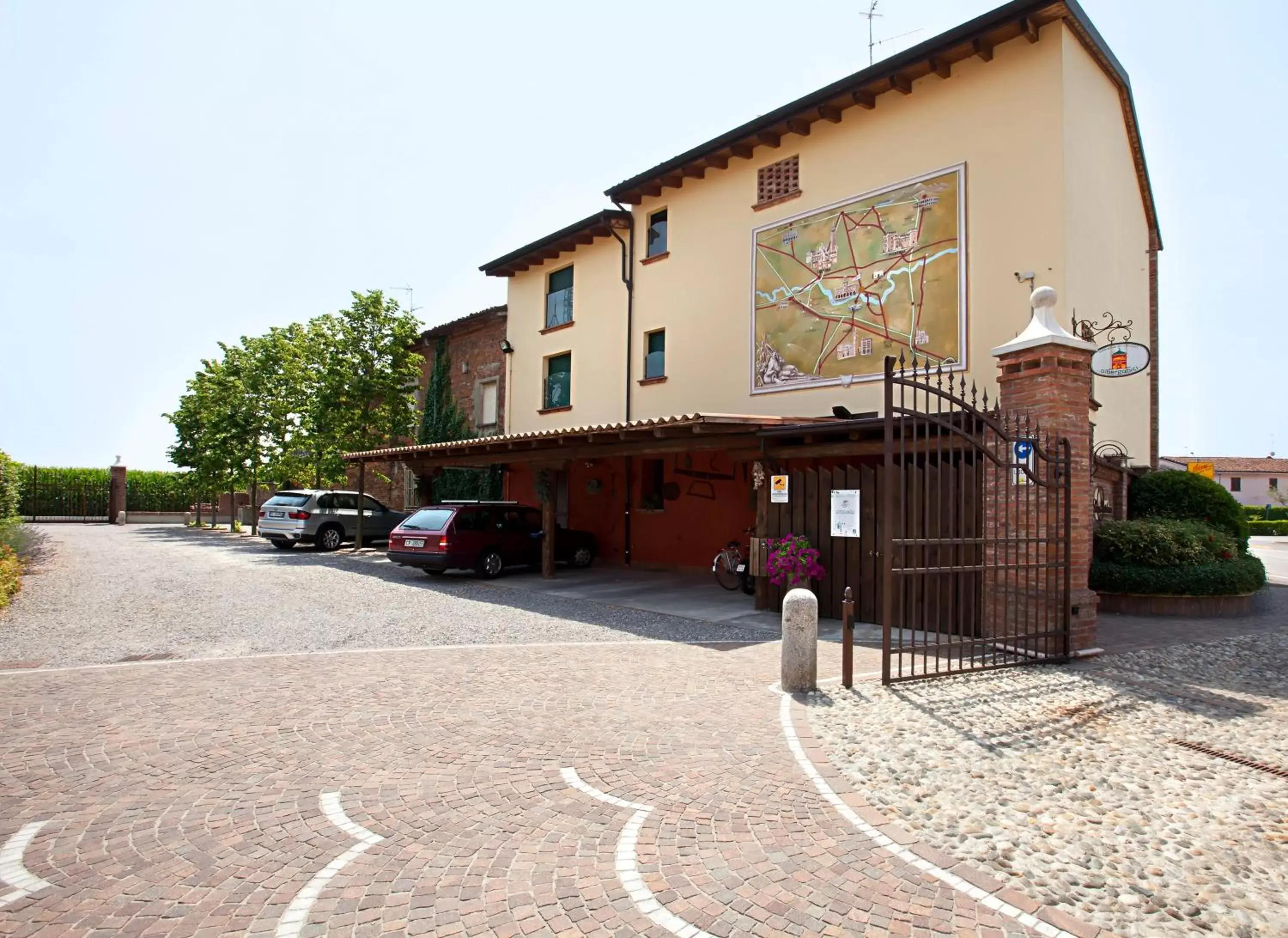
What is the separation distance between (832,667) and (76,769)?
552 centimetres

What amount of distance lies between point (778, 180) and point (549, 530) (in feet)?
26.2

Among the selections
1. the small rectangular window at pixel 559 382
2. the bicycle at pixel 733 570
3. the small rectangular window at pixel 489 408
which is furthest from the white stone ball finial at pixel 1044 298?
the small rectangular window at pixel 489 408

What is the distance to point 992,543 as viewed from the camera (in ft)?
20.5

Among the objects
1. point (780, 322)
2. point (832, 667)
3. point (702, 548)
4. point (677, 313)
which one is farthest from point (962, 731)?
point (677, 313)

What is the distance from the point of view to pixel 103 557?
16.5 metres

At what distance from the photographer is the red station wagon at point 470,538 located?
1327 centimetres

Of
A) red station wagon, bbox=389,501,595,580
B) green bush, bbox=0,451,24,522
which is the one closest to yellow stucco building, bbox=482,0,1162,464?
red station wagon, bbox=389,501,595,580

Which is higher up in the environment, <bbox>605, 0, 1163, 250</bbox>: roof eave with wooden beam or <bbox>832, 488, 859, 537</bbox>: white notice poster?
<bbox>605, 0, 1163, 250</bbox>: roof eave with wooden beam

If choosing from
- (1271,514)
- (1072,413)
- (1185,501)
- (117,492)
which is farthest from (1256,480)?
(117,492)

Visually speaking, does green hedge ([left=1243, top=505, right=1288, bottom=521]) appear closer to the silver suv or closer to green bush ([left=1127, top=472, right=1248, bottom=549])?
green bush ([left=1127, top=472, right=1248, bottom=549])

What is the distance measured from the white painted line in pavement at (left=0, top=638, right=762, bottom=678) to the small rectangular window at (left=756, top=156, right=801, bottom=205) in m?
8.94

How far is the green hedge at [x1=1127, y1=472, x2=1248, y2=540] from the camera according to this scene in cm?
1255

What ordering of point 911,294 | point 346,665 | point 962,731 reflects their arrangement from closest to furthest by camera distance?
point 962,731
point 346,665
point 911,294

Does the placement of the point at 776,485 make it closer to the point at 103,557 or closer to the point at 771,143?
the point at 771,143
